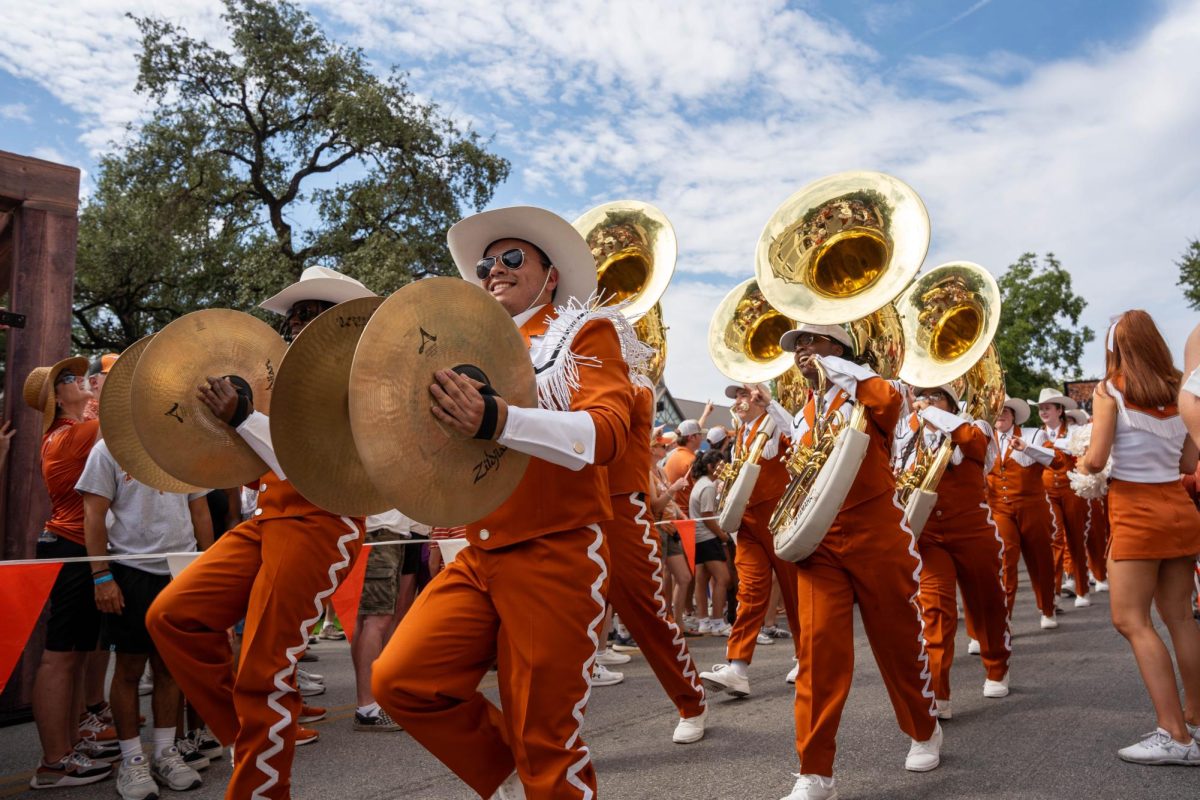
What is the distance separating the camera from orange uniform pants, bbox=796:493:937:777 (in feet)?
12.7

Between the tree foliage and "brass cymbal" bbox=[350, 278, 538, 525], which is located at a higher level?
the tree foliage

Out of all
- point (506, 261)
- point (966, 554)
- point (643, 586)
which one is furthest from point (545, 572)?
point (966, 554)

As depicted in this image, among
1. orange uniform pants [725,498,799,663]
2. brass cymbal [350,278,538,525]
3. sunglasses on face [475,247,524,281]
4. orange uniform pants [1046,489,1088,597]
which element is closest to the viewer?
brass cymbal [350,278,538,525]

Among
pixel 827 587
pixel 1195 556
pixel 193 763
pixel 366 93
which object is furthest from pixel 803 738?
pixel 366 93

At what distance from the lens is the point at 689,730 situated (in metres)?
4.94

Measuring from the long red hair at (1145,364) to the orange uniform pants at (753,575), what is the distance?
7.43 feet

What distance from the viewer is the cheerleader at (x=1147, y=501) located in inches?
172

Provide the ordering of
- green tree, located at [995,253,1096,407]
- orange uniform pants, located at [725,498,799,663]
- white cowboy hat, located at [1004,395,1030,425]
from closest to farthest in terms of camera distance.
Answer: orange uniform pants, located at [725,498,799,663], white cowboy hat, located at [1004,395,1030,425], green tree, located at [995,253,1096,407]

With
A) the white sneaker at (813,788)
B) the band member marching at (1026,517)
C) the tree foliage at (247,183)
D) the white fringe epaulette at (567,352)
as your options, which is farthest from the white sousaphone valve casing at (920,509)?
the tree foliage at (247,183)

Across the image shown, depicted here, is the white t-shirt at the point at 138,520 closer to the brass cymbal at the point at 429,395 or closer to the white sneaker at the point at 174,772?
the white sneaker at the point at 174,772

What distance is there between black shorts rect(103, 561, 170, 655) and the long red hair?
4.73 metres

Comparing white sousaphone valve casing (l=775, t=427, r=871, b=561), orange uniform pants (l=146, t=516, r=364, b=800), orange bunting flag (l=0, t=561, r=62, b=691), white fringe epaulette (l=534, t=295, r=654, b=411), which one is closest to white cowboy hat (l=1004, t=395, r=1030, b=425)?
white sousaphone valve casing (l=775, t=427, r=871, b=561)

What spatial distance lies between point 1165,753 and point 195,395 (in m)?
4.49

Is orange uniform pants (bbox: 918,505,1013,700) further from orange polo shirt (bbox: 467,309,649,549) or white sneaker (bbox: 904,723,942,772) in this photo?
orange polo shirt (bbox: 467,309,649,549)
